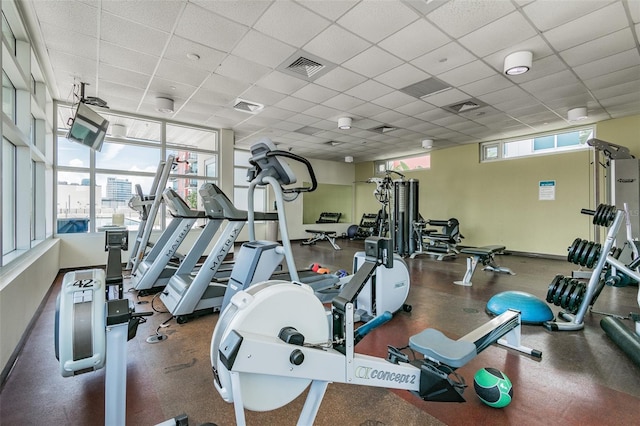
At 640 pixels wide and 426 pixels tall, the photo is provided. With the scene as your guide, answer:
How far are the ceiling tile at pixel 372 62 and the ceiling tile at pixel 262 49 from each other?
799 millimetres

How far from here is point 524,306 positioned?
117 inches

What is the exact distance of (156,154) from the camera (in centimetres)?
626

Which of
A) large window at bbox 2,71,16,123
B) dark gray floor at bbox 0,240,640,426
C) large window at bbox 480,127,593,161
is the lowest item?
dark gray floor at bbox 0,240,640,426

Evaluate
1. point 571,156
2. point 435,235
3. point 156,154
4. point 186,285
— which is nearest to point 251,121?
point 156,154

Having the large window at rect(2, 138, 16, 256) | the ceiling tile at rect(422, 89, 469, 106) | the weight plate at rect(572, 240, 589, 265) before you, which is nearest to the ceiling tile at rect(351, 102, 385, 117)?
the ceiling tile at rect(422, 89, 469, 106)

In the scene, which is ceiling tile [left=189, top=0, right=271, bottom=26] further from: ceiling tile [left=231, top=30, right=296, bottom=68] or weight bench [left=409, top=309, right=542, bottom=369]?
weight bench [left=409, top=309, right=542, bottom=369]

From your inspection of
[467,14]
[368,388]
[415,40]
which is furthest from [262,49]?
[368,388]

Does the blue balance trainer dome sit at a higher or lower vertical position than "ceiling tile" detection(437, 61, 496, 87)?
lower

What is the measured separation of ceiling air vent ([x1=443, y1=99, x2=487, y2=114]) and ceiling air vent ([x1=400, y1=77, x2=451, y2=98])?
2.58ft

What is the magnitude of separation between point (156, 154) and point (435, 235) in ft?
21.3

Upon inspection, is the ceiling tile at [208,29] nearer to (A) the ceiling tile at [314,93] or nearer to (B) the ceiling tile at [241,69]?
(B) the ceiling tile at [241,69]

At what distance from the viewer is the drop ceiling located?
280cm

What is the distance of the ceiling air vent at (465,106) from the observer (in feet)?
16.7

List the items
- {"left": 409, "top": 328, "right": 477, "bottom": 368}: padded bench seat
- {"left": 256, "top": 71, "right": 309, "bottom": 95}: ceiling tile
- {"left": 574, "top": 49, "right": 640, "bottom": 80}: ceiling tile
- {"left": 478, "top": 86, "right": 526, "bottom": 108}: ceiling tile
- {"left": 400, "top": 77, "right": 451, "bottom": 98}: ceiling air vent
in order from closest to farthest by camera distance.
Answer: {"left": 409, "top": 328, "right": 477, "bottom": 368}: padded bench seat
{"left": 574, "top": 49, "right": 640, "bottom": 80}: ceiling tile
{"left": 256, "top": 71, "right": 309, "bottom": 95}: ceiling tile
{"left": 400, "top": 77, "right": 451, "bottom": 98}: ceiling air vent
{"left": 478, "top": 86, "right": 526, "bottom": 108}: ceiling tile
